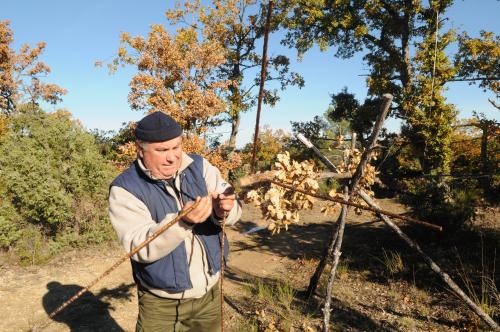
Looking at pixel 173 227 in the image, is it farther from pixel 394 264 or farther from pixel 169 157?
pixel 394 264

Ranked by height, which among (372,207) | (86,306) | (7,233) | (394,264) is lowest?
(86,306)

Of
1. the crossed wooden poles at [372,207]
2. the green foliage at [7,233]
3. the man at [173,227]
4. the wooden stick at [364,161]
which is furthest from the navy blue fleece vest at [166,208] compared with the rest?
the green foliage at [7,233]

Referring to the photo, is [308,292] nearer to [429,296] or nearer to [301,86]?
[429,296]

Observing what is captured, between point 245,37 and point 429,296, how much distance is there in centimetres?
1642

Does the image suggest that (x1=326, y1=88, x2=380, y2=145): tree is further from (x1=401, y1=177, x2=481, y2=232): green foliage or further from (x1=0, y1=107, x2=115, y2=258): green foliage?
(x1=0, y1=107, x2=115, y2=258): green foliage

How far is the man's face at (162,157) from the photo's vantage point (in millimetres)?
2102

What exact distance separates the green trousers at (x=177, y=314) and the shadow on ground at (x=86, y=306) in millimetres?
3188

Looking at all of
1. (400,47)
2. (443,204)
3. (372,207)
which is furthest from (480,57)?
(372,207)

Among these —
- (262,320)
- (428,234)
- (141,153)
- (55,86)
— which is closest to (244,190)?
(141,153)

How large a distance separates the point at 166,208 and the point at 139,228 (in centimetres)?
31

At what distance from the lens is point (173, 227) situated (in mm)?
1728

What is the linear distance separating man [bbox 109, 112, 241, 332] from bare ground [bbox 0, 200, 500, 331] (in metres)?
2.40

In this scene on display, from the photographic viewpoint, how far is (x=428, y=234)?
7816mm

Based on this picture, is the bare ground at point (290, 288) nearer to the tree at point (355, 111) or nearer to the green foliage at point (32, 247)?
the green foliage at point (32, 247)
